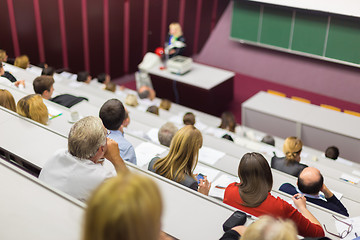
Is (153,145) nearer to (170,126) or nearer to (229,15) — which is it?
(170,126)

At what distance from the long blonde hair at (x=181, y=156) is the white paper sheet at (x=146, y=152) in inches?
20.3

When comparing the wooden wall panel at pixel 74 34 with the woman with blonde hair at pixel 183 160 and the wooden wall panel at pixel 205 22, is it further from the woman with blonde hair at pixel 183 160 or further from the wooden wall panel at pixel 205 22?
the woman with blonde hair at pixel 183 160

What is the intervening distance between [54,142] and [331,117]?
537 cm

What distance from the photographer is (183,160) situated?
2914mm

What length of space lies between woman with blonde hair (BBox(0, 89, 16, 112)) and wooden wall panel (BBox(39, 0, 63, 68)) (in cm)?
402

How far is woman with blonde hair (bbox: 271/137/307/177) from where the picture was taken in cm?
413

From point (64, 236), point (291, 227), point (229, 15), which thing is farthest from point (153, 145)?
point (229, 15)

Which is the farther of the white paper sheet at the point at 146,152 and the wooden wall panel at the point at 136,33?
the wooden wall panel at the point at 136,33

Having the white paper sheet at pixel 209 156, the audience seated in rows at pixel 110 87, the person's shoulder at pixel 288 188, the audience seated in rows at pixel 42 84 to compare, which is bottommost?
the audience seated in rows at pixel 110 87

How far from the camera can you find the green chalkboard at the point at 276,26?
9438 millimetres

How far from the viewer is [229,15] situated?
10656 millimetres

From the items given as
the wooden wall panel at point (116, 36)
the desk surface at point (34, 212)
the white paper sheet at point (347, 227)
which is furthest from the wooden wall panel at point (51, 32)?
the white paper sheet at point (347, 227)

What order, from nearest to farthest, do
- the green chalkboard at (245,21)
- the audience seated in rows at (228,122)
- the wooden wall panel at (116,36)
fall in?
the audience seated in rows at (228,122) → the wooden wall panel at (116,36) → the green chalkboard at (245,21)

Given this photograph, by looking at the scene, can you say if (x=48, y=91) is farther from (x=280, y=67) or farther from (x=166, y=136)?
(x=280, y=67)
